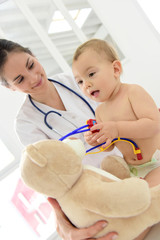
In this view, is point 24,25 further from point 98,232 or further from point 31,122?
point 98,232

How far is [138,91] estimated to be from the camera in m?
0.79

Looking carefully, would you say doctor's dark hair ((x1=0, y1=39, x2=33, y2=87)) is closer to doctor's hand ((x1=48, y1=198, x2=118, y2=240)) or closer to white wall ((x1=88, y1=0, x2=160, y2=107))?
doctor's hand ((x1=48, y1=198, x2=118, y2=240))

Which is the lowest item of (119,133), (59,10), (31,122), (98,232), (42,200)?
(42,200)

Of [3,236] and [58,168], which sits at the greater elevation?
[58,168]

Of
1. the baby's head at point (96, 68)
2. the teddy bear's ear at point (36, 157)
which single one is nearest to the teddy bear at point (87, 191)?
the teddy bear's ear at point (36, 157)

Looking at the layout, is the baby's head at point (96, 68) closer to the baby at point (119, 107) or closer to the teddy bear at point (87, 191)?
the baby at point (119, 107)

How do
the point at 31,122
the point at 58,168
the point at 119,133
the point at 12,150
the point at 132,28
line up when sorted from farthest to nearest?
the point at 132,28
the point at 12,150
the point at 31,122
the point at 119,133
the point at 58,168

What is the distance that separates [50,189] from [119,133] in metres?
0.34

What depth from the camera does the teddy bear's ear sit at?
0.49m

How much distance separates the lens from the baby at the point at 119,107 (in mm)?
734

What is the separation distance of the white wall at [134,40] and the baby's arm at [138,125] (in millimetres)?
2160

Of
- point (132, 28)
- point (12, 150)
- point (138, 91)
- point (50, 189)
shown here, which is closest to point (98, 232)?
point (50, 189)

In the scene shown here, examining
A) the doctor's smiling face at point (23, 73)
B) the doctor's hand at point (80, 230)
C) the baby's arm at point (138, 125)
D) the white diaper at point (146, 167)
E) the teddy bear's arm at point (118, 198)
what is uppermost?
the doctor's smiling face at point (23, 73)

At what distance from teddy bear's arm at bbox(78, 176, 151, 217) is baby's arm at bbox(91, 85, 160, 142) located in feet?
0.76
